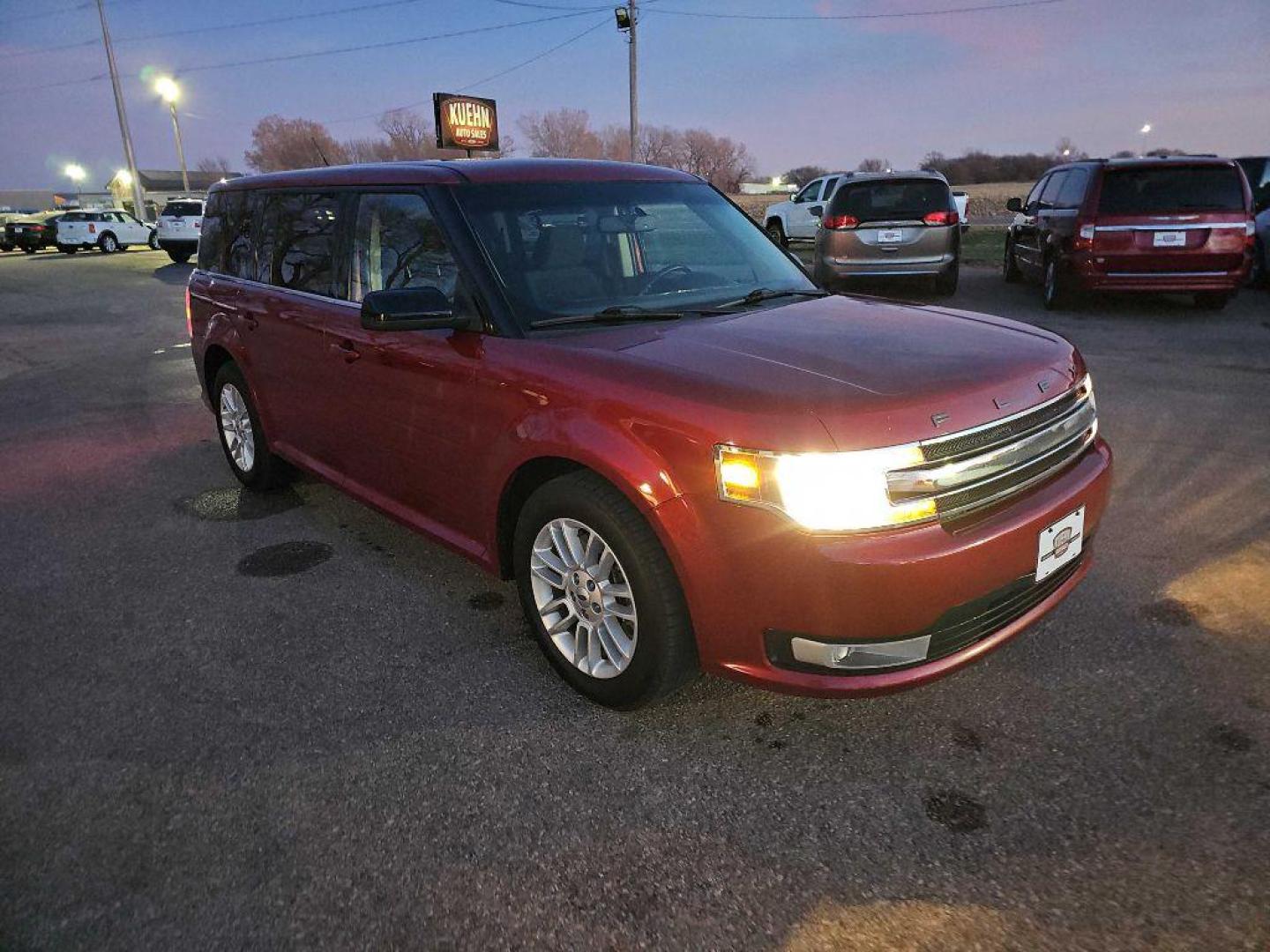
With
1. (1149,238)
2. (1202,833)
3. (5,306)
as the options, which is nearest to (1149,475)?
(1202,833)

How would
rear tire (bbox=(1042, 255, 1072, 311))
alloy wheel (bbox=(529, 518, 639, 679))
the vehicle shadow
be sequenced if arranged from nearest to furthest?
alloy wheel (bbox=(529, 518, 639, 679)) < rear tire (bbox=(1042, 255, 1072, 311)) < the vehicle shadow

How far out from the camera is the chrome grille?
2.27m

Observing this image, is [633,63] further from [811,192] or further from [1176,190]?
[1176,190]

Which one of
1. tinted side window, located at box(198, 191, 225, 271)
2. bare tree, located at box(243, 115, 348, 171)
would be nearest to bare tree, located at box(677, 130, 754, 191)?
bare tree, located at box(243, 115, 348, 171)

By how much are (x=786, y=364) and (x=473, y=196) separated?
58.9 inches

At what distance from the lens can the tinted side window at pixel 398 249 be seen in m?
A: 3.21

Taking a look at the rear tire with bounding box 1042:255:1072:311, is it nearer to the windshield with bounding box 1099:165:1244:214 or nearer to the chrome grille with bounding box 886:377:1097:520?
the windshield with bounding box 1099:165:1244:214

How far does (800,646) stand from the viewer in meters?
2.35

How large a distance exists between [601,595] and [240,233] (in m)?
3.39

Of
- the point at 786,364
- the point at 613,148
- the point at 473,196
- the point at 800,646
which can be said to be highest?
the point at 613,148

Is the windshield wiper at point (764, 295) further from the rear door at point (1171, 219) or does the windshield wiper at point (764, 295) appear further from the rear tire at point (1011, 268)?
the rear tire at point (1011, 268)

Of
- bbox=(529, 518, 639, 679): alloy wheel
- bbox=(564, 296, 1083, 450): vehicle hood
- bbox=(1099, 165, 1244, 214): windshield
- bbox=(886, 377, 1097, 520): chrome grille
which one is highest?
bbox=(1099, 165, 1244, 214): windshield

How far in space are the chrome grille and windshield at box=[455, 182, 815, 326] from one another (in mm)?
1211

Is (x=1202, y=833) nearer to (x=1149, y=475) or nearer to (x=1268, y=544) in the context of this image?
(x=1268, y=544)
